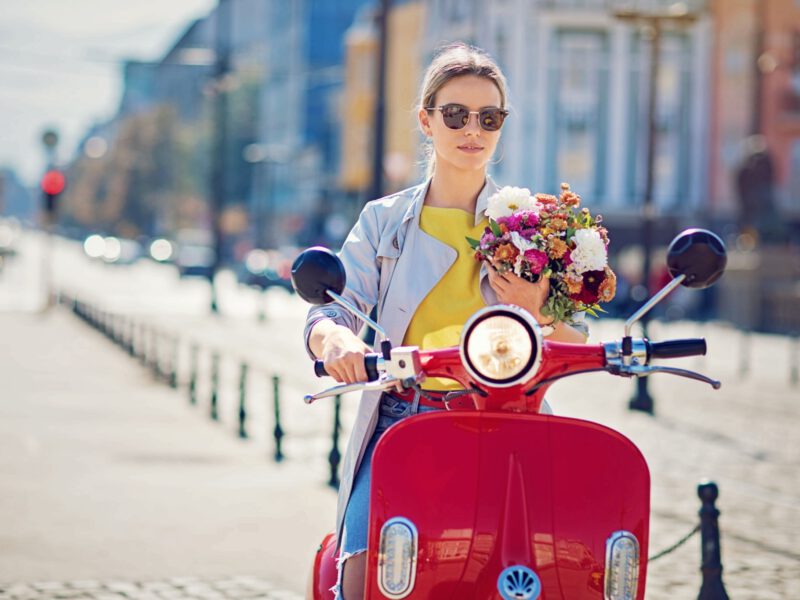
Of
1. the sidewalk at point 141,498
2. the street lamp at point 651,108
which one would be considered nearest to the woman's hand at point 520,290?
the sidewalk at point 141,498

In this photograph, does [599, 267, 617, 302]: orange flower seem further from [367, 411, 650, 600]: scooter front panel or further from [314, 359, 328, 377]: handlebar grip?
[314, 359, 328, 377]: handlebar grip

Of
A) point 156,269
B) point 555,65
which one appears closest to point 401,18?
point 555,65

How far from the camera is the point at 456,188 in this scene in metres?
3.78

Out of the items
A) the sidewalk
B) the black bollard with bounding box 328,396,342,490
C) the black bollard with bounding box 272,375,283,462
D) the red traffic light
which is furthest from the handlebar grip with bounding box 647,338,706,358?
the red traffic light

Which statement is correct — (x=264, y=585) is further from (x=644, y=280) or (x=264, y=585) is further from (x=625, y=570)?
(x=644, y=280)

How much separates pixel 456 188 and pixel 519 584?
3.85 feet

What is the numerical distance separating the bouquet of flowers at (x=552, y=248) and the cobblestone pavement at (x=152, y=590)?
9.93 ft

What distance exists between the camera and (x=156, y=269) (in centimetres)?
7756

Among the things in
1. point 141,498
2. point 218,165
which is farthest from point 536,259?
point 218,165

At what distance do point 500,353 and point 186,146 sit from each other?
263 ft

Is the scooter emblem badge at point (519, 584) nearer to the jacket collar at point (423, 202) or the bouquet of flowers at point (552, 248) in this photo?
the bouquet of flowers at point (552, 248)

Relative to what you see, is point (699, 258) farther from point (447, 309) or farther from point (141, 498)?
point (141, 498)

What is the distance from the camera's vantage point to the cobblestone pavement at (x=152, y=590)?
6.02 meters

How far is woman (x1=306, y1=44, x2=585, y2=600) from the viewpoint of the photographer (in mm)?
3564
